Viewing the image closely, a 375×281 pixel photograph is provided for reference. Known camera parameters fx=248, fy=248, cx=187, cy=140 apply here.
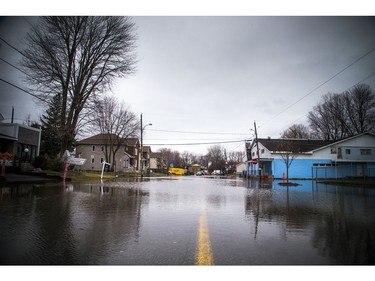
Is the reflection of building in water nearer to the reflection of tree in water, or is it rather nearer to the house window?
the reflection of tree in water

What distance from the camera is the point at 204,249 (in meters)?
3.60

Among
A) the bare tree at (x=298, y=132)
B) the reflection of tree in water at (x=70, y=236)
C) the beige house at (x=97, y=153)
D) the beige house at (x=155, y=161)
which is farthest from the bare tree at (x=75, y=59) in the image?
the beige house at (x=155, y=161)

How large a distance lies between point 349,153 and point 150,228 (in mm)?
44971

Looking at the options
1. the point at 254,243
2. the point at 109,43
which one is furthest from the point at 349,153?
the point at 254,243

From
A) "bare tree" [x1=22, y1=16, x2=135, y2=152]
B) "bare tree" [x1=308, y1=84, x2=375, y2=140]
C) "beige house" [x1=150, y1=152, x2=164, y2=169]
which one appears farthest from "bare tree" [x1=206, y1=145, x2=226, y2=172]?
"bare tree" [x1=22, y1=16, x2=135, y2=152]

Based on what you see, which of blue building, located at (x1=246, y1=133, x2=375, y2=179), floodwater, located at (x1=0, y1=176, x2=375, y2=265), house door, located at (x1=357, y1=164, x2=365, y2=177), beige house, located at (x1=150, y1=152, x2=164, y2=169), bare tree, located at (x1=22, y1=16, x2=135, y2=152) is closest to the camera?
floodwater, located at (x1=0, y1=176, x2=375, y2=265)

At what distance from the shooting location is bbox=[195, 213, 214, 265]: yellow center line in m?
3.13

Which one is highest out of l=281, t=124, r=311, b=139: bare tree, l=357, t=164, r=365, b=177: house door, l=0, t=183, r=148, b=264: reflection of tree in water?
l=281, t=124, r=311, b=139: bare tree

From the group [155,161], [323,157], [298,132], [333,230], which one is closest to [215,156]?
[155,161]

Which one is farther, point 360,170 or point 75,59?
point 360,170

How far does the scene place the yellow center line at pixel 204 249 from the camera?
123 inches

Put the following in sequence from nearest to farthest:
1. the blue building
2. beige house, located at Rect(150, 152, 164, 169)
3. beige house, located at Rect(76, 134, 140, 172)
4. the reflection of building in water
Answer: the reflection of building in water < the blue building < beige house, located at Rect(76, 134, 140, 172) < beige house, located at Rect(150, 152, 164, 169)

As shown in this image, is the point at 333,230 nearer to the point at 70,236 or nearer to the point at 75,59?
the point at 70,236

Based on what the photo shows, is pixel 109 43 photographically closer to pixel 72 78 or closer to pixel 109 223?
pixel 72 78
